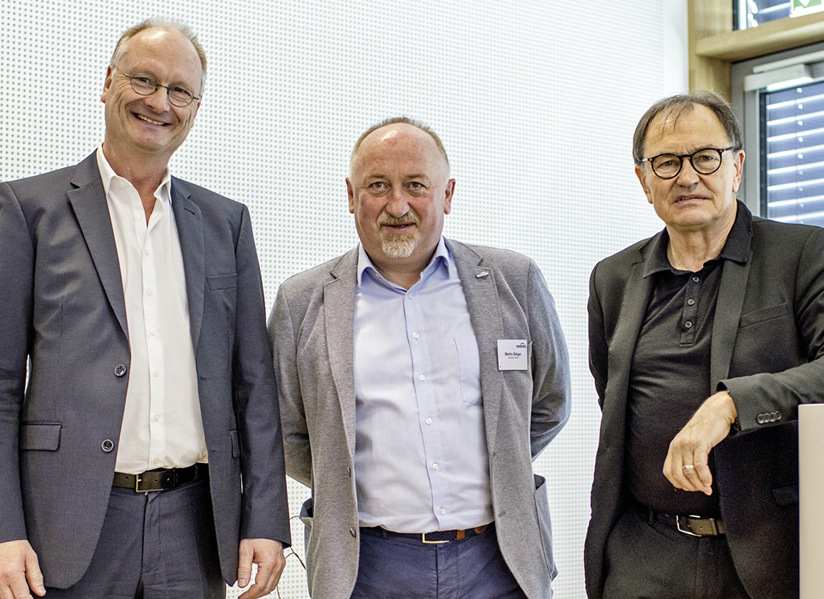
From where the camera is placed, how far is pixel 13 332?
1906 millimetres

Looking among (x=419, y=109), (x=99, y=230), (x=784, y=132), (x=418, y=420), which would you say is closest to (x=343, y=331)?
(x=418, y=420)

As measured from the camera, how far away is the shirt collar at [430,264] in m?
2.40

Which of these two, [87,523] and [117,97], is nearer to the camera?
[87,523]

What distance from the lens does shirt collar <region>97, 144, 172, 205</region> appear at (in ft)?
Answer: 6.85

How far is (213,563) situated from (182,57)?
1.23 meters

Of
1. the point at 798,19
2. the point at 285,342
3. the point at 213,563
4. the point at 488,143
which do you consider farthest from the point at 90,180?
the point at 798,19

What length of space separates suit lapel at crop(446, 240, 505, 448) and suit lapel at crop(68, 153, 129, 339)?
91cm

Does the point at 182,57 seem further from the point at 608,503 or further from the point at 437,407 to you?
the point at 608,503

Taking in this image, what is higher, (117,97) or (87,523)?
(117,97)

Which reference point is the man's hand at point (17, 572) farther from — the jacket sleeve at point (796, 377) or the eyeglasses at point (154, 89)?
the jacket sleeve at point (796, 377)

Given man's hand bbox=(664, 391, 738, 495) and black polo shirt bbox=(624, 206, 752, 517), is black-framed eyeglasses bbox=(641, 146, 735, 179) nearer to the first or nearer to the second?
black polo shirt bbox=(624, 206, 752, 517)

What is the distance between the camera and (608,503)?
2279mm

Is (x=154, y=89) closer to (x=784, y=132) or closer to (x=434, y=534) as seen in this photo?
(x=434, y=534)

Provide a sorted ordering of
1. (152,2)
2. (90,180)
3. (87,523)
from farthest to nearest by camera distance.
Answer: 1. (152,2)
2. (90,180)
3. (87,523)
